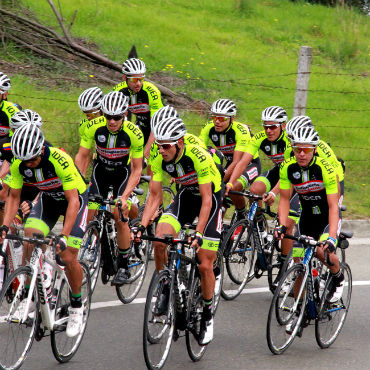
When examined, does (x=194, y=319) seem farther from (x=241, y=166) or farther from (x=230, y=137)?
(x=230, y=137)

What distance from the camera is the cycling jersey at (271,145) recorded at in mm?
9648

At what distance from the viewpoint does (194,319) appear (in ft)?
22.7

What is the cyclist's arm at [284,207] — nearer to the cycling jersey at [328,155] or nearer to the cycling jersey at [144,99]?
the cycling jersey at [328,155]

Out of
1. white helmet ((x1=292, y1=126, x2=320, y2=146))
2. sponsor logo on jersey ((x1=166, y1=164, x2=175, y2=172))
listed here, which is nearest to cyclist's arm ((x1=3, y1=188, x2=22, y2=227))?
sponsor logo on jersey ((x1=166, y1=164, x2=175, y2=172))

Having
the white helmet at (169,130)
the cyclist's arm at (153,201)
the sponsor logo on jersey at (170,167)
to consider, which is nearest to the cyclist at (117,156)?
the cyclist's arm at (153,201)

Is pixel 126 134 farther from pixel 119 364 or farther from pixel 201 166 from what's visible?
pixel 119 364

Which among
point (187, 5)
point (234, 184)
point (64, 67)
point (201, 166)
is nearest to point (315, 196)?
point (201, 166)

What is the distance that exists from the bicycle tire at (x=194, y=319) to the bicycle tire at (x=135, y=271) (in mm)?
1608

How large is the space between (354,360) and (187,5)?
16329mm

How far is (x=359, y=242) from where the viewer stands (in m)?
11.1

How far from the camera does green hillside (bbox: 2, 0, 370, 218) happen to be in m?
14.5

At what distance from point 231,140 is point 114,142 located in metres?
1.95

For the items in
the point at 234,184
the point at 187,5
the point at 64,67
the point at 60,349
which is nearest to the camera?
the point at 60,349

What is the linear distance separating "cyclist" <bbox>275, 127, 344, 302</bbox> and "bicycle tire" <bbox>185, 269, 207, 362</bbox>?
89 cm
